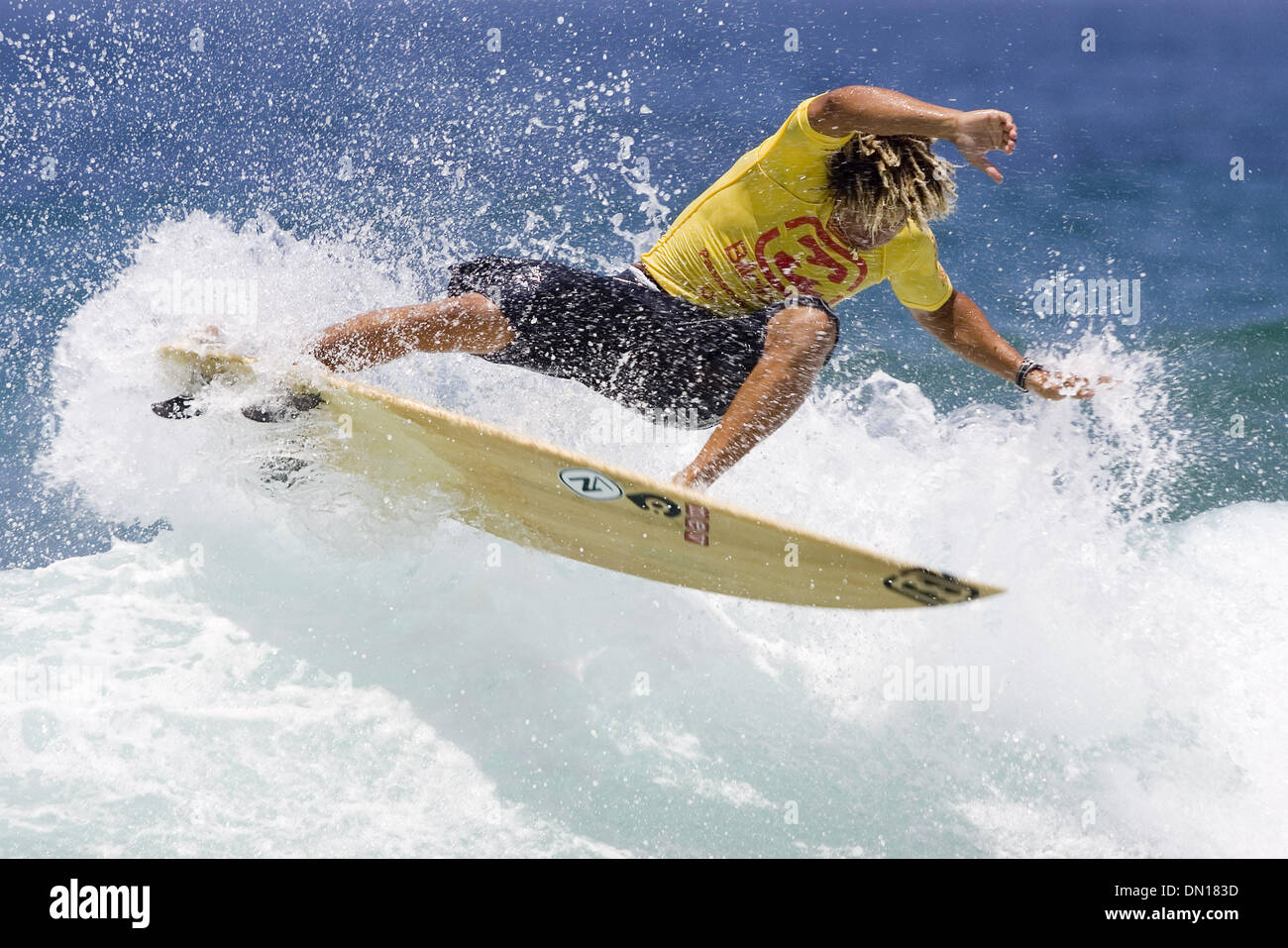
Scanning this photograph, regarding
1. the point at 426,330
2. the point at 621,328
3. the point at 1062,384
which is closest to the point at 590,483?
the point at 621,328

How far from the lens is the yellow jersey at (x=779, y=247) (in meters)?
3.78

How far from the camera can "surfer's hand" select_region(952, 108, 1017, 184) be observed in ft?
10.1

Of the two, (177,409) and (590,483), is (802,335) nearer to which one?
(590,483)

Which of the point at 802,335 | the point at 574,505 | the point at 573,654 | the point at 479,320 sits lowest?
the point at 573,654

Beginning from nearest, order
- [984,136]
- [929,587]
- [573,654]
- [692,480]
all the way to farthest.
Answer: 1. [984,136]
2. [929,587]
3. [692,480]
4. [573,654]

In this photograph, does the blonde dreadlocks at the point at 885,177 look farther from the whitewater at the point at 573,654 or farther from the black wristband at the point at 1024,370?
the whitewater at the point at 573,654

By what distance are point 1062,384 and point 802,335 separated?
4.18 feet

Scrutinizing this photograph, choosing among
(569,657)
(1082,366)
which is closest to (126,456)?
(569,657)

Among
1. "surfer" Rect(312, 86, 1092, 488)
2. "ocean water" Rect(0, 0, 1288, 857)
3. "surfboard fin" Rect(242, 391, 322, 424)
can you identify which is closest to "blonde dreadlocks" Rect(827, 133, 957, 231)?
"surfer" Rect(312, 86, 1092, 488)

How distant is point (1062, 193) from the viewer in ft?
41.5

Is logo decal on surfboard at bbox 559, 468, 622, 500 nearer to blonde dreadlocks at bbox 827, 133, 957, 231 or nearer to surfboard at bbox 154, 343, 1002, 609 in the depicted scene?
surfboard at bbox 154, 343, 1002, 609

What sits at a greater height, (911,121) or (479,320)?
(911,121)

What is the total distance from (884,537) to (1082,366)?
1.38 metres

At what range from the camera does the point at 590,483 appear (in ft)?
13.4
